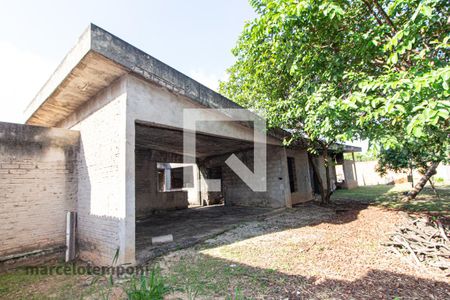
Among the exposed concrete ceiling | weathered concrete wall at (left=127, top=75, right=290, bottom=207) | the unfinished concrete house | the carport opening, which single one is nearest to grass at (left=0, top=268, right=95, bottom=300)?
the unfinished concrete house

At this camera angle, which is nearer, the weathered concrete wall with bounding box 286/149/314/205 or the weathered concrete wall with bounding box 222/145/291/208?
the weathered concrete wall with bounding box 222/145/291/208

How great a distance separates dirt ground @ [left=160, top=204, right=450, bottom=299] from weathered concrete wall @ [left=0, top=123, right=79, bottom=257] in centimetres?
269

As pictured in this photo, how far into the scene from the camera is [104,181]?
4402mm

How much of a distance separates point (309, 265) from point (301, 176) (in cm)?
760

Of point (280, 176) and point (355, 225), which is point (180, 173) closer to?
point (280, 176)

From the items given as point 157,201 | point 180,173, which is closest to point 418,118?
point 157,201

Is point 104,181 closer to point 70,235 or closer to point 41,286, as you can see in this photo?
point 70,235

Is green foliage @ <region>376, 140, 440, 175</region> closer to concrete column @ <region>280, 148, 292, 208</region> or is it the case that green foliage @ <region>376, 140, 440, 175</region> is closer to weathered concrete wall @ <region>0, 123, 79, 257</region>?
concrete column @ <region>280, 148, 292, 208</region>

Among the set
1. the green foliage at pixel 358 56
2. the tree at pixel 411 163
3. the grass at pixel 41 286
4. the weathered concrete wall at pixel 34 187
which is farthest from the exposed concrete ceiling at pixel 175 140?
the tree at pixel 411 163

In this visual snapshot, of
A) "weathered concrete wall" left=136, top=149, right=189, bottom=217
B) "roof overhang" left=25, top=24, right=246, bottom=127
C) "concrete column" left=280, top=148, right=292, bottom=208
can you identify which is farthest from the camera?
"weathered concrete wall" left=136, top=149, right=189, bottom=217

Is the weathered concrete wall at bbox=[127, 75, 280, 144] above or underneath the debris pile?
above

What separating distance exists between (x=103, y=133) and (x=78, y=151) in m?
1.26

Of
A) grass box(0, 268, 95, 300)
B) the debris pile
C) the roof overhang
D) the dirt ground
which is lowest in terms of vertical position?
grass box(0, 268, 95, 300)

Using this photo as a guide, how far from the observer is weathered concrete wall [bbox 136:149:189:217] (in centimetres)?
979
